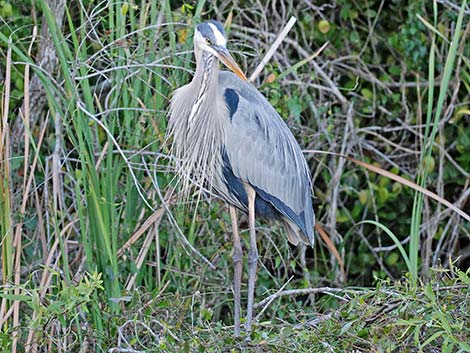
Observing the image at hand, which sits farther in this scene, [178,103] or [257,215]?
[257,215]

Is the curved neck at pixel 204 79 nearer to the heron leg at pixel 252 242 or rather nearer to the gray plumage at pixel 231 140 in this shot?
the gray plumage at pixel 231 140

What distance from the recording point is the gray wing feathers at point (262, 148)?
3605 millimetres

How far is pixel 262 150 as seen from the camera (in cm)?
366

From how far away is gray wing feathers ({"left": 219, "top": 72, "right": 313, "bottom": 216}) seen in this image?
361 centimetres

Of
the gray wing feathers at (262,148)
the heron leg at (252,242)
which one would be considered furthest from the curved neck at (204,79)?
the heron leg at (252,242)

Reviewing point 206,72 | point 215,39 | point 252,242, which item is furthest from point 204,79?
point 252,242

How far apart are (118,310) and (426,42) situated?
223cm

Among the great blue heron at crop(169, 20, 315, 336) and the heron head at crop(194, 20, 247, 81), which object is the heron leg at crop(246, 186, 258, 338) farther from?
the heron head at crop(194, 20, 247, 81)

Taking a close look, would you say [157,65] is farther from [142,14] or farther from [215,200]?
[215,200]

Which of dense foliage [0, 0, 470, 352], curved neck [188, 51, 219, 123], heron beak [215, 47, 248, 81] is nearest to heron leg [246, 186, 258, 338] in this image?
dense foliage [0, 0, 470, 352]

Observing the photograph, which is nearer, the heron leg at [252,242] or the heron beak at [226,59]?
the heron beak at [226,59]

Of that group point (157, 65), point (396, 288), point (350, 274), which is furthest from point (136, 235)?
point (350, 274)

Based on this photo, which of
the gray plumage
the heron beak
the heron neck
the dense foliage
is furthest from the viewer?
the gray plumage

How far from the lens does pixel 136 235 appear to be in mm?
3553
